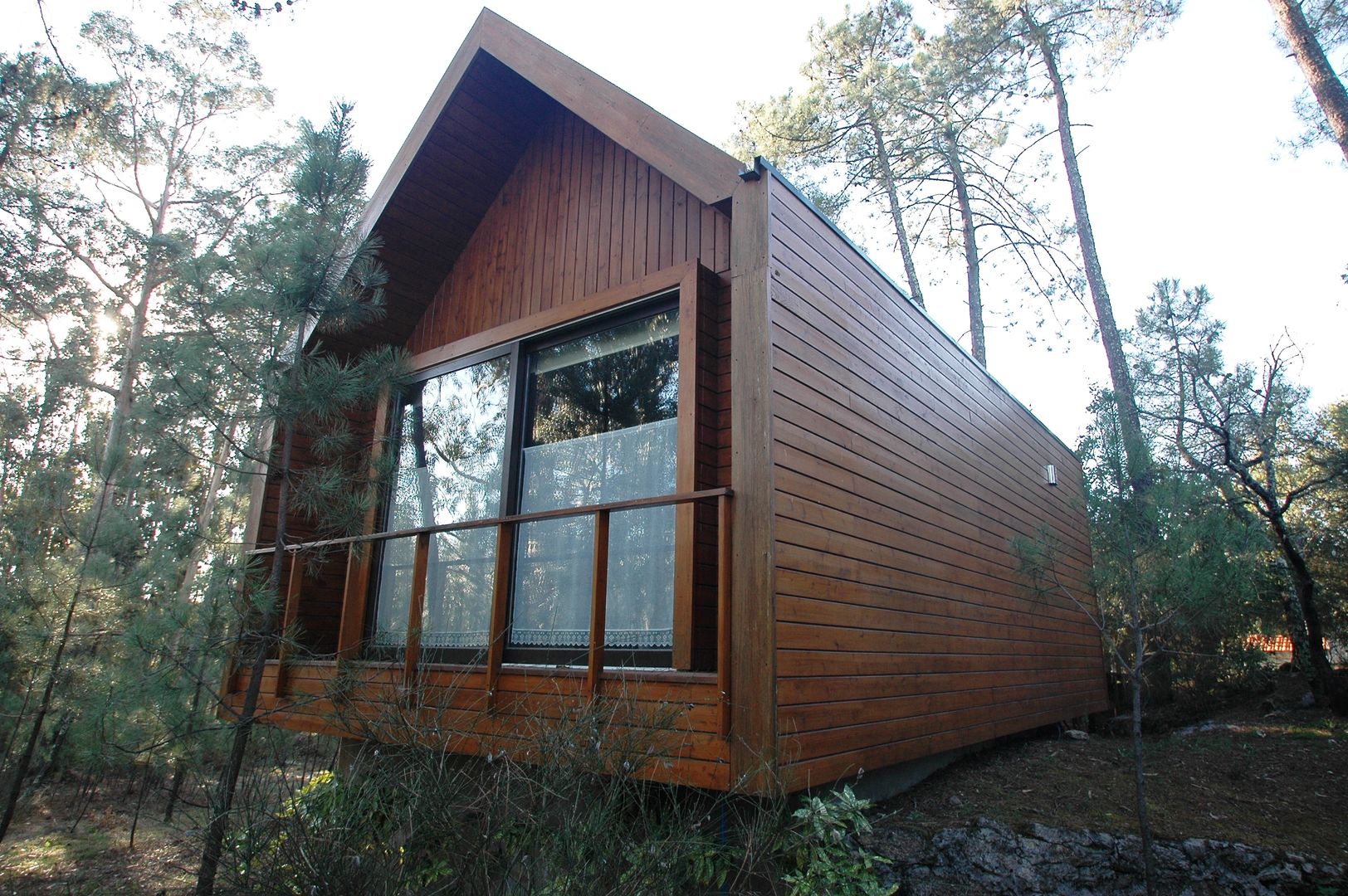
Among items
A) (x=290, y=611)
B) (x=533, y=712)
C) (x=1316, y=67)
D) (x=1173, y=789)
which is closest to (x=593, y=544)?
(x=533, y=712)

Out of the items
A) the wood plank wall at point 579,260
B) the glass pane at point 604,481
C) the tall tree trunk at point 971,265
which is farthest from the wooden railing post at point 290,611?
the tall tree trunk at point 971,265

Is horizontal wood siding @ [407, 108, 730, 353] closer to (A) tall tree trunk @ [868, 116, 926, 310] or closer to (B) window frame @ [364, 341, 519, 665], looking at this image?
(B) window frame @ [364, 341, 519, 665]

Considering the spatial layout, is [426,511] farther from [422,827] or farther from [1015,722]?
[1015,722]

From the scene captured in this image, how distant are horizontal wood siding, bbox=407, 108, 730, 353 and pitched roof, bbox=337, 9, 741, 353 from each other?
11 cm

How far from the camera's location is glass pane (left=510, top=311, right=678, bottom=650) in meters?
4.06

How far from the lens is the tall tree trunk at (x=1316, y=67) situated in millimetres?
7902

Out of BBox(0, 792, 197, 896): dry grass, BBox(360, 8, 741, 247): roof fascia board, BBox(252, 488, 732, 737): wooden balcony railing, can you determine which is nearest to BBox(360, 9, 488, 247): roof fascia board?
BBox(360, 8, 741, 247): roof fascia board

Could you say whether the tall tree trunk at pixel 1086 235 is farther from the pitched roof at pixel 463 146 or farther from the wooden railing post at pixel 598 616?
the wooden railing post at pixel 598 616

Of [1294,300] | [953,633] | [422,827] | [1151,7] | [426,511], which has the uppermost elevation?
[1151,7]

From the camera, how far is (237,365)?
14.3 ft

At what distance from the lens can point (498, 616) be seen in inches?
155

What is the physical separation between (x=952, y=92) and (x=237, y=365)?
11.8m

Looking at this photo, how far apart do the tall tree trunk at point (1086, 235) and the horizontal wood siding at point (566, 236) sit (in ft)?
23.6

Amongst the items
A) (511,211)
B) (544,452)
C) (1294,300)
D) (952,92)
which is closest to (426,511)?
(544,452)
